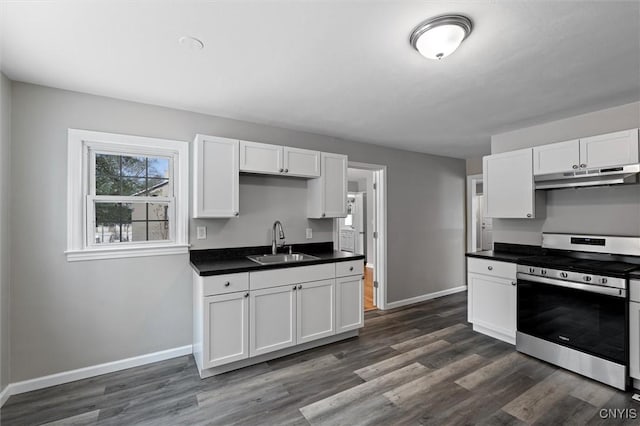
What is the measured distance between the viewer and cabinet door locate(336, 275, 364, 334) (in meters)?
3.11

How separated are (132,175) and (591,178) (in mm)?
4311

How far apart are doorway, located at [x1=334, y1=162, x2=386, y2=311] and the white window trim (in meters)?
1.88

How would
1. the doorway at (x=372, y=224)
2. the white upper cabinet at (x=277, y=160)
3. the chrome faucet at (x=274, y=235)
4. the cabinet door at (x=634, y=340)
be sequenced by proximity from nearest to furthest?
the cabinet door at (x=634, y=340) < the white upper cabinet at (x=277, y=160) < the chrome faucet at (x=274, y=235) < the doorway at (x=372, y=224)

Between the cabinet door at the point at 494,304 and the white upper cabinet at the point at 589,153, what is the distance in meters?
1.24

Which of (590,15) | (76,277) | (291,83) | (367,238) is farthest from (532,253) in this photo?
(76,277)

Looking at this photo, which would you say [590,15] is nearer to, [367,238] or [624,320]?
[624,320]

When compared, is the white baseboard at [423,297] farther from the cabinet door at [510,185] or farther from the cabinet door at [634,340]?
the cabinet door at [634,340]

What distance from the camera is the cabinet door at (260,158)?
291 cm

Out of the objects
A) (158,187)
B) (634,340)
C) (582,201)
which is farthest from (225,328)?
(582,201)

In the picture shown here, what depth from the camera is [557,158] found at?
2.86 m

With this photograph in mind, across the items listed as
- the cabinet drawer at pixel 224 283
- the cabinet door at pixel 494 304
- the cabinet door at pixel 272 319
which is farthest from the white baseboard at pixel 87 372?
the cabinet door at pixel 494 304

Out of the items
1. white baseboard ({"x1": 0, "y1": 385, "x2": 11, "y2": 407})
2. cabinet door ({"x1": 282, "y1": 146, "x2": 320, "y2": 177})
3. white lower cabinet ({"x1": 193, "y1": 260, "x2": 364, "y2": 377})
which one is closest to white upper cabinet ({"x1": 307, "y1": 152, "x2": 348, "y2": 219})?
cabinet door ({"x1": 282, "y1": 146, "x2": 320, "y2": 177})

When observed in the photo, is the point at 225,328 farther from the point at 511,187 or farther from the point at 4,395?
the point at 511,187

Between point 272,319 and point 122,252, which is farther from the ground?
point 122,252
